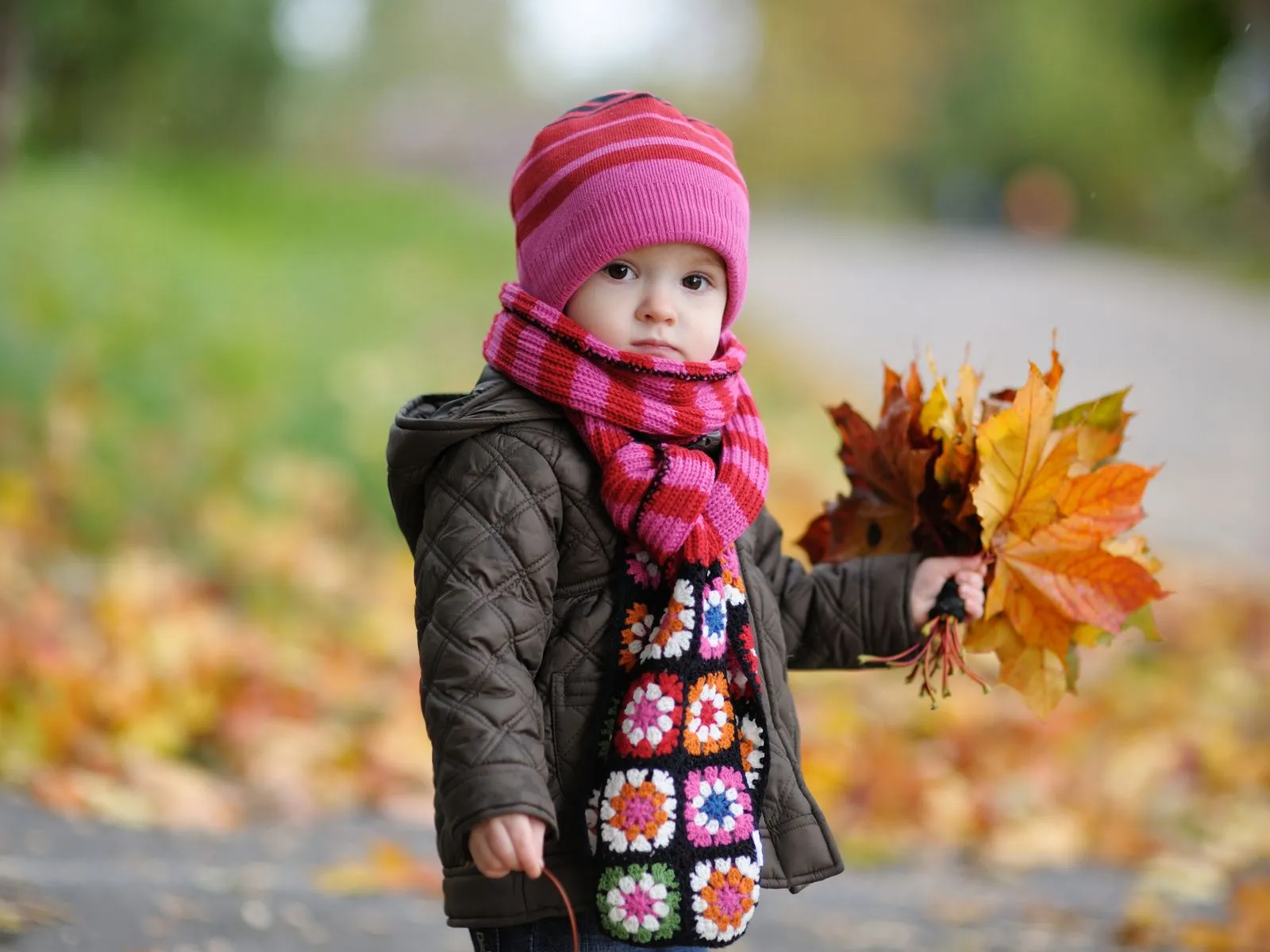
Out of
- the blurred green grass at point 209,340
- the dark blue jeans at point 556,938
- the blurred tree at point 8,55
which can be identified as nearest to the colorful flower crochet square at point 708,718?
the dark blue jeans at point 556,938

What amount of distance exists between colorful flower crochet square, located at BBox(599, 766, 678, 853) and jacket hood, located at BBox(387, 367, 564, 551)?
39 centimetres

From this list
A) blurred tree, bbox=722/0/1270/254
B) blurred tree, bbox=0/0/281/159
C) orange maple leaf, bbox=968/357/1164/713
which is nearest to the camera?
orange maple leaf, bbox=968/357/1164/713

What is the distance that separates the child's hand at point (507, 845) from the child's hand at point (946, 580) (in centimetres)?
65

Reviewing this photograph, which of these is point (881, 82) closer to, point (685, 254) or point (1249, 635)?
point (1249, 635)

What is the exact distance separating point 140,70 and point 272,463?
294 centimetres

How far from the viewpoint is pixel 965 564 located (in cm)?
194

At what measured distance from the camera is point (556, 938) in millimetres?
1736

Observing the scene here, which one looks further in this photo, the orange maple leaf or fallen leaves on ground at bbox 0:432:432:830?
fallen leaves on ground at bbox 0:432:432:830

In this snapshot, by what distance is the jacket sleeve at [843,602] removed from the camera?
1.95m

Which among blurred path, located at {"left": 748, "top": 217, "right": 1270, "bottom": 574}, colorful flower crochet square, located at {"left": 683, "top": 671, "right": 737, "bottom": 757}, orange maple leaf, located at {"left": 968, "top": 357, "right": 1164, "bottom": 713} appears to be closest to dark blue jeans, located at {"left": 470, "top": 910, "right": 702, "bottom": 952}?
colorful flower crochet square, located at {"left": 683, "top": 671, "right": 737, "bottom": 757}

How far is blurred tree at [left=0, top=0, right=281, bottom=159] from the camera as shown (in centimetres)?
646

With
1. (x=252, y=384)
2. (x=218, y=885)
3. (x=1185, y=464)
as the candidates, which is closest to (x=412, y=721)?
(x=218, y=885)

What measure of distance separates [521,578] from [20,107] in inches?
230

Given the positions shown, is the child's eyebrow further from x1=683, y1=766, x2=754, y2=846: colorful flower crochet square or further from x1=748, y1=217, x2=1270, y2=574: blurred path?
x1=748, y1=217, x2=1270, y2=574: blurred path
